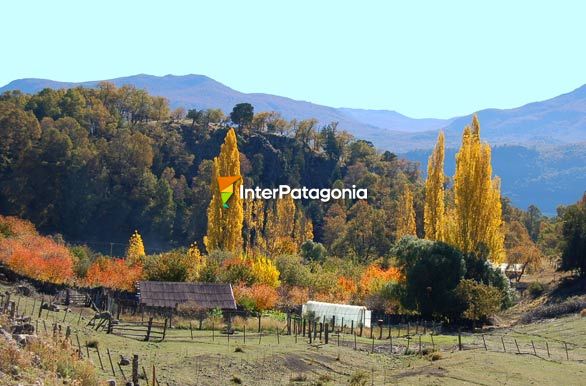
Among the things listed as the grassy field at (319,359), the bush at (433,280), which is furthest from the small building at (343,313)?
the grassy field at (319,359)

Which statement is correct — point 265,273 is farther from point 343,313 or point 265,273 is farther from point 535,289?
point 535,289

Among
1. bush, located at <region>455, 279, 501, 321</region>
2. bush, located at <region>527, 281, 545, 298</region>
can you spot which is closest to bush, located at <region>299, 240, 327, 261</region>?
bush, located at <region>527, 281, 545, 298</region>

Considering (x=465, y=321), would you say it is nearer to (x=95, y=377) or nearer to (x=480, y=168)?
(x=480, y=168)

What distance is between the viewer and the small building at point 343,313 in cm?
5131

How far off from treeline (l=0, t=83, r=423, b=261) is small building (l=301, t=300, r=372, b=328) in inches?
1458

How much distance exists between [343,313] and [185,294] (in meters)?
10.0

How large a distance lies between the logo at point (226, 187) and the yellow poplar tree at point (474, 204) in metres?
20.2

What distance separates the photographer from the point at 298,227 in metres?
106

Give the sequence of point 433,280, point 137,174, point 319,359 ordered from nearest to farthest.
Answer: point 319,359 → point 433,280 → point 137,174

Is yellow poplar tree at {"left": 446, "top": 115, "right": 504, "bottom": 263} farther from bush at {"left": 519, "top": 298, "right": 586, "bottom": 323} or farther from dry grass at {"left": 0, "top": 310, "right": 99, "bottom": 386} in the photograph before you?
dry grass at {"left": 0, "top": 310, "right": 99, "bottom": 386}

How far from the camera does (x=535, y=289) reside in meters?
64.0

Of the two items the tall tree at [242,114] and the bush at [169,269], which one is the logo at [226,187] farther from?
the tall tree at [242,114]

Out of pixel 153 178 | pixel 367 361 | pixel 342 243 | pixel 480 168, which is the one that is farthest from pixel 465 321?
pixel 153 178

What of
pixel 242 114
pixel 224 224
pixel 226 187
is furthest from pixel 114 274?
pixel 242 114
